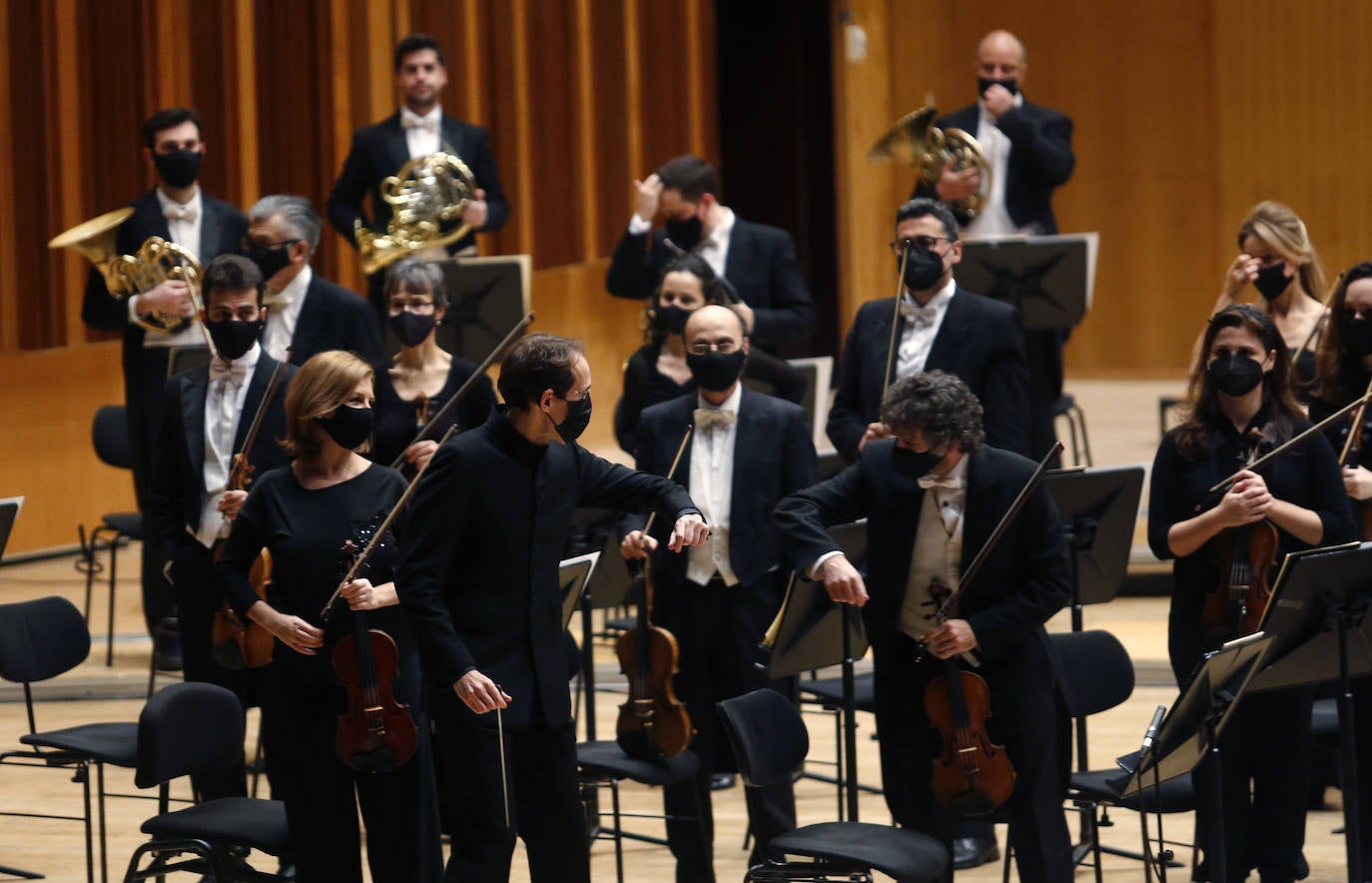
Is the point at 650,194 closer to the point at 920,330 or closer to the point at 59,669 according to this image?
the point at 920,330

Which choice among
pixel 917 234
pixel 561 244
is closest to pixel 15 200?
pixel 561 244

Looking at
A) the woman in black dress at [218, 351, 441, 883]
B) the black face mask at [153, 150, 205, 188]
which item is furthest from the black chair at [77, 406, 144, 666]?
the woman in black dress at [218, 351, 441, 883]

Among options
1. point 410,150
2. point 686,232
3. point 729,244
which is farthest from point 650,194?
point 410,150

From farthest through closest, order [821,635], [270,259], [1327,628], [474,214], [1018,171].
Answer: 1. [1018,171]
2. [474,214]
3. [270,259]
4. [821,635]
5. [1327,628]

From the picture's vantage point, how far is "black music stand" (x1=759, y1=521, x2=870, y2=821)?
4.15 meters

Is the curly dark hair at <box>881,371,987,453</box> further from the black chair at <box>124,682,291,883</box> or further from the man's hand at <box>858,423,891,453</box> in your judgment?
the black chair at <box>124,682,291,883</box>

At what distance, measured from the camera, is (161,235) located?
585 cm

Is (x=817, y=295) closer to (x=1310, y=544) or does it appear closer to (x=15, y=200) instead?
(x=15, y=200)

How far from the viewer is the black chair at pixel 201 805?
3.94m

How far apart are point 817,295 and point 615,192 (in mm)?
1304

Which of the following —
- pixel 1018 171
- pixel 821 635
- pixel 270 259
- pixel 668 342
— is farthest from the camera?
pixel 1018 171

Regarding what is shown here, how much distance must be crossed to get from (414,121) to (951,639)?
324 cm

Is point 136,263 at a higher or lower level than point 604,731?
higher

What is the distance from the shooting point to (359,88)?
27.0 ft
